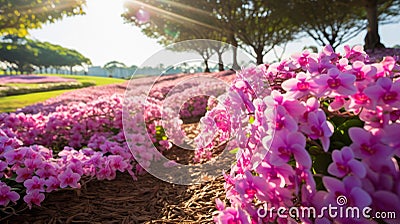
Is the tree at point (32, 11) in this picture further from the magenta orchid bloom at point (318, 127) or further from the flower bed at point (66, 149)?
the magenta orchid bloom at point (318, 127)

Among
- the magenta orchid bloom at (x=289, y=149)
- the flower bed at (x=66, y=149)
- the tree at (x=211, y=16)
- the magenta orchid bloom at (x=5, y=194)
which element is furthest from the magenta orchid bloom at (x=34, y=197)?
the tree at (x=211, y=16)

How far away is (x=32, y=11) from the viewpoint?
1498cm

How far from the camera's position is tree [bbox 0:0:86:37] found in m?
14.3

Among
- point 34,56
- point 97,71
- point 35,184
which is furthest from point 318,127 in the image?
point 97,71

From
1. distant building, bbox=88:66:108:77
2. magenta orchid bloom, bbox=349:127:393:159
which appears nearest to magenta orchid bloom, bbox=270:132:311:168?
magenta orchid bloom, bbox=349:127:393:159

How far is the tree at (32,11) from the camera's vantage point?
14344 mm

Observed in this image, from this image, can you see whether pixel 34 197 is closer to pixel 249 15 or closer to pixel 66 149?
pixel 66 149

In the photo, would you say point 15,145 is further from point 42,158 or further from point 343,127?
point 343,127

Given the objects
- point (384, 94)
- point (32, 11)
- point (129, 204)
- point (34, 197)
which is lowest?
point (129, 204)

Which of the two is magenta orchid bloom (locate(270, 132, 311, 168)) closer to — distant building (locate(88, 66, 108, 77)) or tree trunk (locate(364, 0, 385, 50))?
tree trunk (locate(364, 0, 385, 50))

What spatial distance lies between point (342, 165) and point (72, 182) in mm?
2221

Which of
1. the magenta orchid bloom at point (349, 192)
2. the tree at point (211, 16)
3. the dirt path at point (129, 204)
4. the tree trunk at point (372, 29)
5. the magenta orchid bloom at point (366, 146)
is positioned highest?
the tree at point (211, 16)

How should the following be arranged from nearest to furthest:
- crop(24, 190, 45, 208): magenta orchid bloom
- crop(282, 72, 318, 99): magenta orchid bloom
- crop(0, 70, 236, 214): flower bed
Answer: crop(282, 72, 318, 99): magenta orchid bloom → crop(24, 190, 45, 208): magenta orchid bloom → crop(0, 70, 236, 214): flower bed

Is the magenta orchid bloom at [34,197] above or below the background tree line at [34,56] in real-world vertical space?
below
